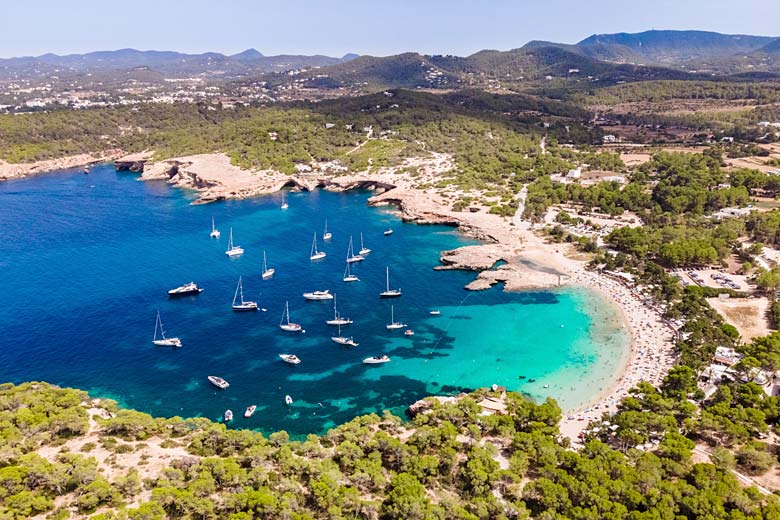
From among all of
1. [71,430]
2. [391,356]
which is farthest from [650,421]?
[71,430]

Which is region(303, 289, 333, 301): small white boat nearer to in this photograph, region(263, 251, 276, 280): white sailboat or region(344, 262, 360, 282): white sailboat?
region(344, 262, 360, 282): white sailboat

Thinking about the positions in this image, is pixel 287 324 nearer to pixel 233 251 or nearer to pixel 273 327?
pixel 273 327

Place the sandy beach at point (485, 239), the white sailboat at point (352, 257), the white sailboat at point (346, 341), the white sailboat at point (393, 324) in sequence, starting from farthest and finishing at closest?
the white sailboat at point (352, 257), the white sailboat at point (393, 324), the white sailboat at point (346, 341), the sandy beach at point (485, 239)

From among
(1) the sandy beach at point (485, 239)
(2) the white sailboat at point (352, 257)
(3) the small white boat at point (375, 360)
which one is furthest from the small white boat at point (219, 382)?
(2) the white sailboat at point (352, 257)

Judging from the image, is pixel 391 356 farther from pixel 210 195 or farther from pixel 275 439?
pixel 210 195

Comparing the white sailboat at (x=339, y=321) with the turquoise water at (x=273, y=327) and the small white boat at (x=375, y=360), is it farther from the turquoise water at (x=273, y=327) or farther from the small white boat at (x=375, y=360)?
the small white boat at (x=375, y=360)

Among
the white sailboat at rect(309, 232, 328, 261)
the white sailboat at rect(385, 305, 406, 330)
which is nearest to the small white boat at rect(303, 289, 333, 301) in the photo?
the white sailboat at rect(385, 305, 406, 330)
